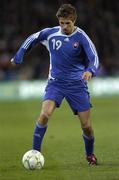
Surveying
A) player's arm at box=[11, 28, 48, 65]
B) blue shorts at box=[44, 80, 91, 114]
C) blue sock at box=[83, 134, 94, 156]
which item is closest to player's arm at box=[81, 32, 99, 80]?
blue shorts at box=[44, 80, 91, 114]

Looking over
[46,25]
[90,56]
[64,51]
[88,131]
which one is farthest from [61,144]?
[46,25]

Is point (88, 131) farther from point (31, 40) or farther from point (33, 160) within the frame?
point (31, 40)

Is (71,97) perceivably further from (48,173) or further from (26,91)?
(26,91)

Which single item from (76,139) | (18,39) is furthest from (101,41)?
(76,139)

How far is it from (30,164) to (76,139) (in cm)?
577

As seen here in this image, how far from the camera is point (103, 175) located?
10.5m

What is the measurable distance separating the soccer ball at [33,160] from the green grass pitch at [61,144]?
0.31ft

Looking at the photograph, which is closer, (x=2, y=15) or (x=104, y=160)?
(x=104, y=160)

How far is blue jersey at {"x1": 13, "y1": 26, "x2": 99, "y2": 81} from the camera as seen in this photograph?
11562mm

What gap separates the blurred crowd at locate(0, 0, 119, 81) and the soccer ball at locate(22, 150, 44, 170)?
23235 millimetres

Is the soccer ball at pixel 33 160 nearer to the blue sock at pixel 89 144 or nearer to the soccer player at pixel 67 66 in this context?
the soccer player at pixel 67 66

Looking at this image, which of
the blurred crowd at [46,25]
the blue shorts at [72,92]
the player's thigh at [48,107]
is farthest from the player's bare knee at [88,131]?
the blurred crowd at [46,25]

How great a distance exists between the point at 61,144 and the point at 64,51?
14.6 ft

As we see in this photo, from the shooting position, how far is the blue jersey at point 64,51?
1156cm
